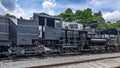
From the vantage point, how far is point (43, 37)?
58.1 feet

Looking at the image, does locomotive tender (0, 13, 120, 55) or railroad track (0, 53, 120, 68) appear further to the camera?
locomotive tender (0, 13, 120, 55)

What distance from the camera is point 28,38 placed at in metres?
16.4

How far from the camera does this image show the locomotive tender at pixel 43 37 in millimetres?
15248

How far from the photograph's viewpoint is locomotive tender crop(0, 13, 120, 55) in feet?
50.0

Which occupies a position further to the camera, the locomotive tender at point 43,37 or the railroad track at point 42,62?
the locomotive tender at point 43,37

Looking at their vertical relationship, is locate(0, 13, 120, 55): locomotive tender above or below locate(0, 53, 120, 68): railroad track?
above

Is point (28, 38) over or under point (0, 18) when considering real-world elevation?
under

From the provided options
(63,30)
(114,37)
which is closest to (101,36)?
(114,37)

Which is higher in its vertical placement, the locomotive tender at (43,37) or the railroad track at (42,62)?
the locomotive tender at (43,37)

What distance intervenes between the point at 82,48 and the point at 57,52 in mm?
3676

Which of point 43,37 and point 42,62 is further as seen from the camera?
point 43,37

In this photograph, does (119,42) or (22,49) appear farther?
(119,42)

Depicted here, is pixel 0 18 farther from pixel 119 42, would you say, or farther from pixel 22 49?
pixel 119 42

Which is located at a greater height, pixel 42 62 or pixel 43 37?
pixel 43 37
